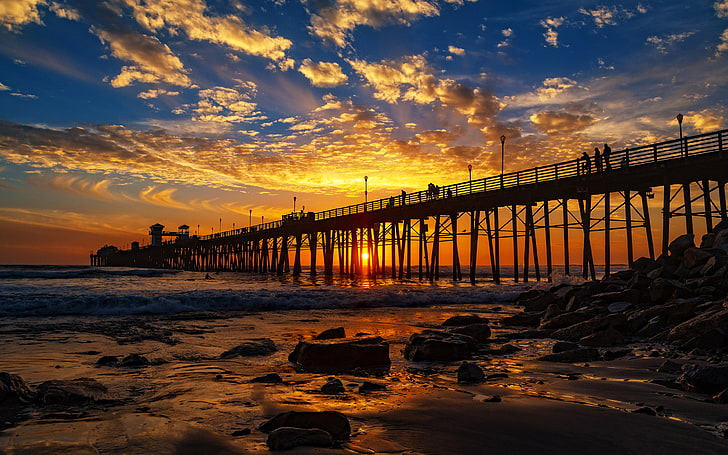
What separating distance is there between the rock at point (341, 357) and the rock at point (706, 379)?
3.75 m

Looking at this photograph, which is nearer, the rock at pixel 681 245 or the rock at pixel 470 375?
the rock at pixel 470 375

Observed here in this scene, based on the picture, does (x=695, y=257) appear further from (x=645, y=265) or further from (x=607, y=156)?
(x=607, y=156)

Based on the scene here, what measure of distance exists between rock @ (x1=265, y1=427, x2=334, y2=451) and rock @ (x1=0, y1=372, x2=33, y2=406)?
10.4 feet

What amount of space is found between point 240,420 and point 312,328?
7809 mm

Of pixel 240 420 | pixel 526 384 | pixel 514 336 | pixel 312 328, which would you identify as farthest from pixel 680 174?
pixel 240 420

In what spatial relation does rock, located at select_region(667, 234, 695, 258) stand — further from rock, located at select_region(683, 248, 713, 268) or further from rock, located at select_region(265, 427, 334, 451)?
rock, located at select_region(265, 427, 334, 451)

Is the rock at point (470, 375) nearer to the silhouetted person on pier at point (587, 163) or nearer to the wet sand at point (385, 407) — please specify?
the wet sand at point (385, 407)

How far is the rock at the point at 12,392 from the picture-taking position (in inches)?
192

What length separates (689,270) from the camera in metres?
12.7

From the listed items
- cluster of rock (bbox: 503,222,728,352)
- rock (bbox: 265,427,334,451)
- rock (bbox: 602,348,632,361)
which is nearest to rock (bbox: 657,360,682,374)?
rock (bbox: 602,348,632,361)

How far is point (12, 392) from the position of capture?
4.94m

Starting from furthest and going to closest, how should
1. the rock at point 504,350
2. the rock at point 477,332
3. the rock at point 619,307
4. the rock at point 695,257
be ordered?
1. the rock at point 695,257
2. the rock at point 619,307
3. the rock at point 477,332
4. the rock at point 504,350

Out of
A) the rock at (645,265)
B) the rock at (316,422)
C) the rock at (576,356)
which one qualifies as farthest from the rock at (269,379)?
the rock at (645,265)

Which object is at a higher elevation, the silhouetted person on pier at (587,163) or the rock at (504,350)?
the silhouetted person on pier at (587,163)
